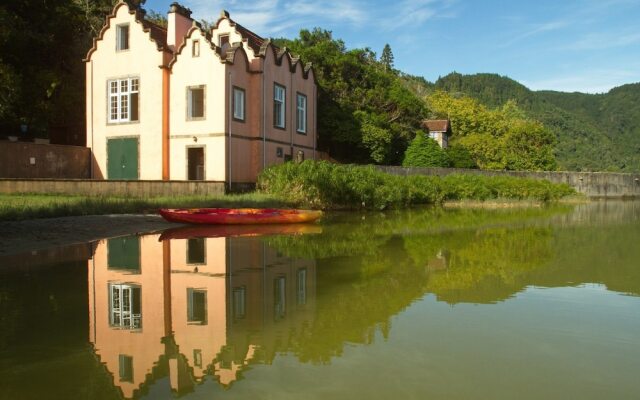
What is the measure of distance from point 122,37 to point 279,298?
82.9 ft

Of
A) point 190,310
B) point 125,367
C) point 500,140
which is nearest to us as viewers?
point 125,367

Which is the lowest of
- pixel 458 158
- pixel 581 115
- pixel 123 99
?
pixel 458 158

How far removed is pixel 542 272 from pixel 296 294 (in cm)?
513

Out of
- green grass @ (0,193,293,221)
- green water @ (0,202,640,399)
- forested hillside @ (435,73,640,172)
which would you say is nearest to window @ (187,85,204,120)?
green grass @ (0,193,293,221)

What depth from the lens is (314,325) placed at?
6160 millimetres

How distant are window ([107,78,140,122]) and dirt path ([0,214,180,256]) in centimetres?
1331

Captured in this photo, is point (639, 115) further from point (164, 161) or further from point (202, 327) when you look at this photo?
point (202, 327)

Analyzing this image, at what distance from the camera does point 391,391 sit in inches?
169

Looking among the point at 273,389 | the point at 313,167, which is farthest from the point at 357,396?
the point at 313,167

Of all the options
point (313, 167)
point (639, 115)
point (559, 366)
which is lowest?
point (559, 366)

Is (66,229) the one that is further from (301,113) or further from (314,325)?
(301,113)

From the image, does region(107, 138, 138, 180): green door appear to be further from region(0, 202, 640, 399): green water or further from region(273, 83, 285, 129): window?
region(0, 202, 640, 399): green water

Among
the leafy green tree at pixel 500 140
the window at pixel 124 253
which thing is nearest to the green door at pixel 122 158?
the window at pixel 124 253

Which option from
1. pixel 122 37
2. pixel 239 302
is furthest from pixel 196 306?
pixel 122 37
